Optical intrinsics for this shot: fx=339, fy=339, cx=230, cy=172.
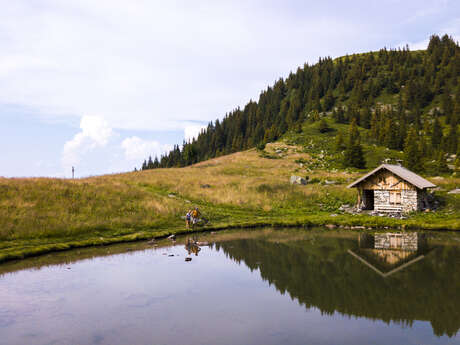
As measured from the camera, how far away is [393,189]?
125 feet

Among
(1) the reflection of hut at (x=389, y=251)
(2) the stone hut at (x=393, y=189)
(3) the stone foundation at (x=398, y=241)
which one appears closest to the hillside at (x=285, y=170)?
(2) the stone hut at (x=393, y=189)

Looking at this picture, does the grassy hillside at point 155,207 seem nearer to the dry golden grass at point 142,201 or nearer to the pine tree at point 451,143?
the dry golden grass at point 142,201

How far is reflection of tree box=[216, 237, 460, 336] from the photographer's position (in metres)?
13.4

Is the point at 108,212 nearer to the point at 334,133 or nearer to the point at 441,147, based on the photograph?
the point at 334,133

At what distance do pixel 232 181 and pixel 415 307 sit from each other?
119ft

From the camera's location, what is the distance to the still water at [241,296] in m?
11.9

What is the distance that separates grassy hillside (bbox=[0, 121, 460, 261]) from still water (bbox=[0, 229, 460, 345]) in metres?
3.94

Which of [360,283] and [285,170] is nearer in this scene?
[360,283]

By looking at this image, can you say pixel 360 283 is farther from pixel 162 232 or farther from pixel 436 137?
pixel 436 137

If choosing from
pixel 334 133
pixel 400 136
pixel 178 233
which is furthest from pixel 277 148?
pixel 178 233

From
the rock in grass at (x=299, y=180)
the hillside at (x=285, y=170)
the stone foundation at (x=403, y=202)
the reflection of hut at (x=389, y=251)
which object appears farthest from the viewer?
the rock in grass at (x=299, y=180)

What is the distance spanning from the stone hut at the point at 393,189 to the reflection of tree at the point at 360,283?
580 inches

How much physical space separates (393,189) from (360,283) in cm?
2485

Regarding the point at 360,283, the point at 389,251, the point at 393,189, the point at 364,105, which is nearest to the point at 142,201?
the point at 389,251
